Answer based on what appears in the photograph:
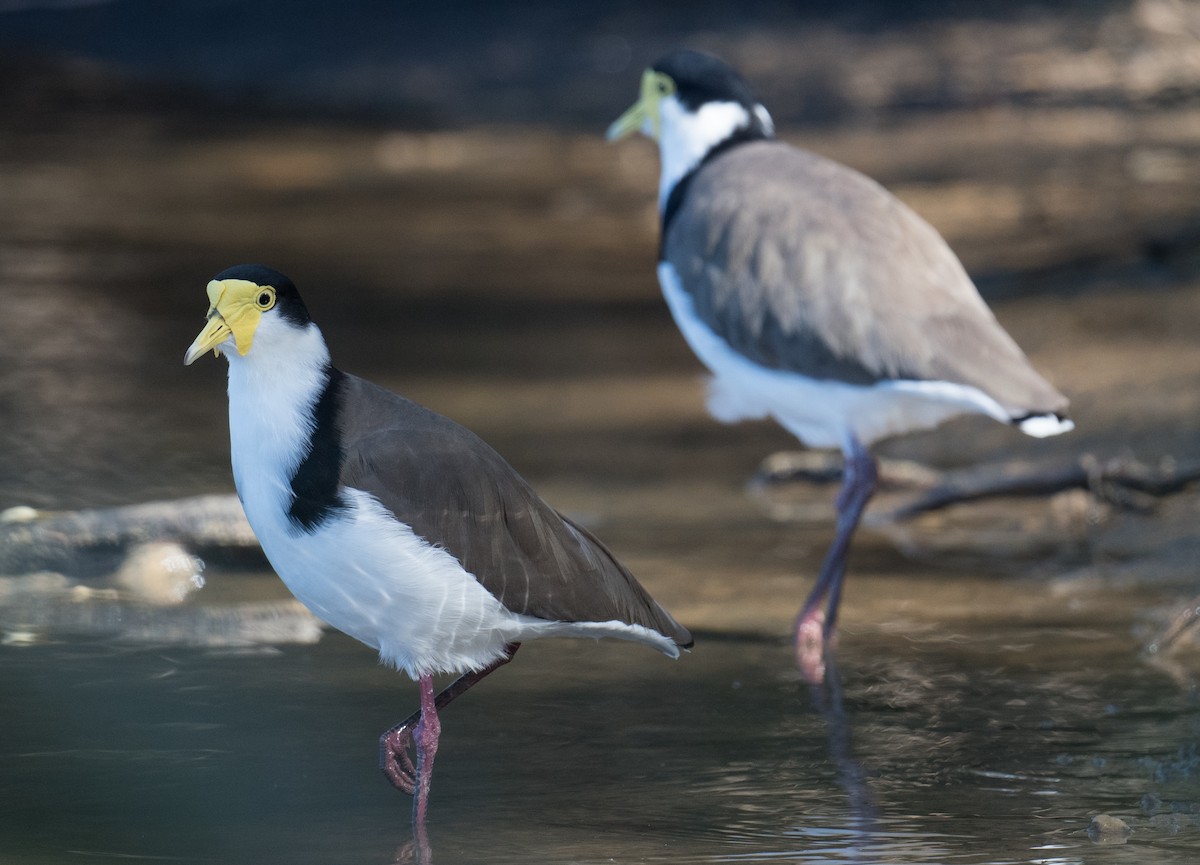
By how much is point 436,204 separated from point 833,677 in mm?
9406

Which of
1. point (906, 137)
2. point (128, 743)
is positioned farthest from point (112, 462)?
point (906, 137)

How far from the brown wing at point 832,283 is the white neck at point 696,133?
29 cm

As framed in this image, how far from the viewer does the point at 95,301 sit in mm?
10867

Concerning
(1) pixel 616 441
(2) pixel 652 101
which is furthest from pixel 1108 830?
(1) pixel 616 441

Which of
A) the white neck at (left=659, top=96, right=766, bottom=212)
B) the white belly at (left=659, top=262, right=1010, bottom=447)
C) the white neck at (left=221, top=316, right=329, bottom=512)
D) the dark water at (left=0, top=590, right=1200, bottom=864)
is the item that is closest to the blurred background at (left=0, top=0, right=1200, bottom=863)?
the dark water at (left=0, top=590, right=1200, bottom=864)

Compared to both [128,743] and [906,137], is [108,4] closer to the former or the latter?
[906,137]

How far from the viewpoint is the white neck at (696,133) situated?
711 centimetres

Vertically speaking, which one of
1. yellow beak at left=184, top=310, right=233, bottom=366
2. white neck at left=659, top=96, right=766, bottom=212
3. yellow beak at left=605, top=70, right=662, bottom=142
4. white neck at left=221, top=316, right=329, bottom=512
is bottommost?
white neck at left=221, top=316, right=329, bottom=512

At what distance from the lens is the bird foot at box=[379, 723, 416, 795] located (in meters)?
4.47

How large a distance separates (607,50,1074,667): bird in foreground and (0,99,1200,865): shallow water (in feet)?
1.56

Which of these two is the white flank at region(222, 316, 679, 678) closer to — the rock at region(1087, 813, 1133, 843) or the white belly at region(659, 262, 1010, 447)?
the rock at region(1087, 813, 1133, 843)

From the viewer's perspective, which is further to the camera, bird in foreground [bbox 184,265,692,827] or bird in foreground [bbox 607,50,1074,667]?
bird in foreground [bbox 607,50,1074,667]

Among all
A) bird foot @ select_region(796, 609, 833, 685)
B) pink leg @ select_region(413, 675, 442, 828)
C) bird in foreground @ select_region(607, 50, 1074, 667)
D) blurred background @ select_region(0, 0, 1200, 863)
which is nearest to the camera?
pink leg @ select_region(413, 675, 442, 828)

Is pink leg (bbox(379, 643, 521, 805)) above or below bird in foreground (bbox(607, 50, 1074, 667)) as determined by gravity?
below
